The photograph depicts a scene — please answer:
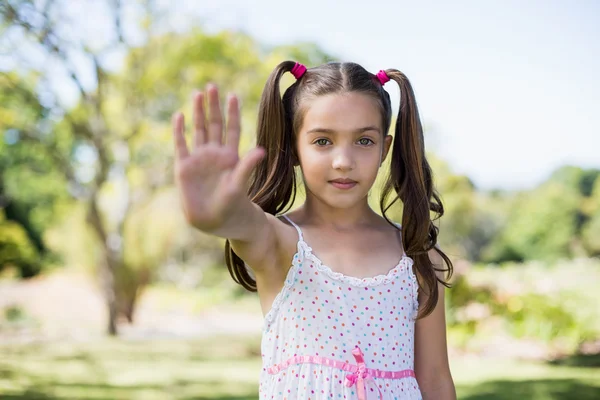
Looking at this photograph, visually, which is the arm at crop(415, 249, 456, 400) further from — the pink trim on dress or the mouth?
the mouth

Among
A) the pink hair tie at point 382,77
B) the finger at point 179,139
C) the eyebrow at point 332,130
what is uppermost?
the pink hair tie at point 382,77

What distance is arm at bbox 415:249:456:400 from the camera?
1.68 m

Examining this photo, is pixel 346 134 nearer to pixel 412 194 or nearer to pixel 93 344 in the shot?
pixel 412 194

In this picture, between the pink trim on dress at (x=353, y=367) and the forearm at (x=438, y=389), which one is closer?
the pink trim on dress at (x=353, y=367)

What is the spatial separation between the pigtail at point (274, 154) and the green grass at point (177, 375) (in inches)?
163

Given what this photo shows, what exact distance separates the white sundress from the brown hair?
0.11 m

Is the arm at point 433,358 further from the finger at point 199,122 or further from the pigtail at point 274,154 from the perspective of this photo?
the finger at point 199,122

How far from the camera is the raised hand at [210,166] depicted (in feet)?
3.62

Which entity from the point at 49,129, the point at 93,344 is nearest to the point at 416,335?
the point at 93,344

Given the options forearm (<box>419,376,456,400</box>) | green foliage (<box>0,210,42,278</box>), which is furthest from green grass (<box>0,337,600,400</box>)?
green foliage (<box>0,210,42,278</box>)

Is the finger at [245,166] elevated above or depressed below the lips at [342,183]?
below

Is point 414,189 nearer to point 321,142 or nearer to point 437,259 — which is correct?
point 437,259

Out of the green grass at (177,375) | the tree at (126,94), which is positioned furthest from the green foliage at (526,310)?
the tree at (126,94)

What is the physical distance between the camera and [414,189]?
1.71 metres
